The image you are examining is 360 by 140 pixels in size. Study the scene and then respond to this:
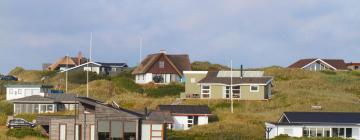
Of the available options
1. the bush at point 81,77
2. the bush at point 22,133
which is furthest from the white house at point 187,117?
the bush at point 81,77

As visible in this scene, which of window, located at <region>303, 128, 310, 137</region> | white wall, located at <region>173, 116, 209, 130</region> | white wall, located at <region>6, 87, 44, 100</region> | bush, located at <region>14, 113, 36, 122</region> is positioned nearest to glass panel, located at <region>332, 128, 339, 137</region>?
window, located at <region>303, 128, 310, 137</region>

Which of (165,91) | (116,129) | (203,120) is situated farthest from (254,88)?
(116,129)

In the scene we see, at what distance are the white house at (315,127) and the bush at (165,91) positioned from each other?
23412 mm

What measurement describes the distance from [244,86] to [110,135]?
1071 inches

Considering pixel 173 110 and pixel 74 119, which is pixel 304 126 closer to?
pixel 173 110

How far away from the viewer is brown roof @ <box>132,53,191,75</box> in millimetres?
82312

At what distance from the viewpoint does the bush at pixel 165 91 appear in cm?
7119

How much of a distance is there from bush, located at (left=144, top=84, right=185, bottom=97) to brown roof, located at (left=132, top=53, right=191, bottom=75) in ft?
23.8

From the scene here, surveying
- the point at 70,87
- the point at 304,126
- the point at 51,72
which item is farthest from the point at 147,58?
the point at 304,126

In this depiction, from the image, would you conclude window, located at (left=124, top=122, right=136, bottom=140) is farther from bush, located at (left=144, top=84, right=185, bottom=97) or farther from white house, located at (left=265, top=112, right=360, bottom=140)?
bush, located at (left=144, top=84, right=185, bottom=97)

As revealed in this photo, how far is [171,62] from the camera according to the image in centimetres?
8238

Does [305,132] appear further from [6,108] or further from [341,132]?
[6,108]

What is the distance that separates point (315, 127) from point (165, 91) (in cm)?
2581

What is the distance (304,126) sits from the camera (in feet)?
157
